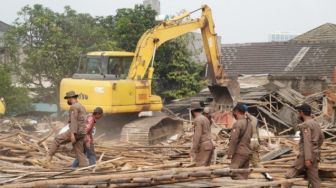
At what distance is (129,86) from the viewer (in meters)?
18.4

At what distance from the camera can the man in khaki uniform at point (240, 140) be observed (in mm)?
10273

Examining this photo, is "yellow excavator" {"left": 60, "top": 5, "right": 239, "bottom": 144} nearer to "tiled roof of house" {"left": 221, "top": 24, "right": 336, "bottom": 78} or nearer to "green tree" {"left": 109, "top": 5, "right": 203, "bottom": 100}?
"green tree" {"left": 109, "top": 5, "right": 203, "bottom": 100}

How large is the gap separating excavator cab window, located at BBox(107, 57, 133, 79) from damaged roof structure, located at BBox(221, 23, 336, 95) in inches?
477

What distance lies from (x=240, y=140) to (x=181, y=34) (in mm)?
11112

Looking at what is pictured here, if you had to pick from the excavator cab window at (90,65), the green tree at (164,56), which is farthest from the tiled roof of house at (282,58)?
the excavator cab window at (90,65)

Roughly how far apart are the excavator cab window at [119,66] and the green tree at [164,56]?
13.6 m

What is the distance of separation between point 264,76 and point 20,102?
12135 mm

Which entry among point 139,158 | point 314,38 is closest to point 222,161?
point 139,158

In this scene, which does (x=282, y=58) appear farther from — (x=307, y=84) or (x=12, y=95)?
(x=12, y=95)

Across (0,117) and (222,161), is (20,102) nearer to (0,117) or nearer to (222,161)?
(0,117)

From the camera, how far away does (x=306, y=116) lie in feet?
31.2

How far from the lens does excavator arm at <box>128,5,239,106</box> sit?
19391 mm

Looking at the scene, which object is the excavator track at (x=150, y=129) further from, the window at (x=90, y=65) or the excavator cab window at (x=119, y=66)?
the window at (x=90, y=65)

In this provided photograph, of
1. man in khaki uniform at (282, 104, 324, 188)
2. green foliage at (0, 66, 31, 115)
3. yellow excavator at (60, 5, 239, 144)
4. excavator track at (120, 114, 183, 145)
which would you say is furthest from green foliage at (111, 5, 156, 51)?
man in khaki uniform at (282, 104, 324, 188)
